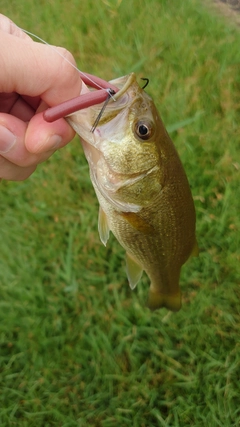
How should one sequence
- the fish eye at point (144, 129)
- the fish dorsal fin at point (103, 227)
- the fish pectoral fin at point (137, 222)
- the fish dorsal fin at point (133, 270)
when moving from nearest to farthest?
the fish eye at point (144, 129), the fish pectoral fin at point (137, 222), the fish dorsal fin at point (103, 227), the fish dorsal fin at point (133, 270)

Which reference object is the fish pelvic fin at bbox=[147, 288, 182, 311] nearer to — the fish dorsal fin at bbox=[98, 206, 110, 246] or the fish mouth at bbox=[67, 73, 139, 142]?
the fish dorsal fin at bbox=[98, 206, 110, 246]

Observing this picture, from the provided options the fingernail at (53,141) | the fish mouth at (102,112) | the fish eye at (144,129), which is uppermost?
the fish mouth at (102,112)

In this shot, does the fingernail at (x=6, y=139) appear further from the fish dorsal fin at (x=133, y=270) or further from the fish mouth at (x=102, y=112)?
the fish dorsal fin at (x=133, y=270)

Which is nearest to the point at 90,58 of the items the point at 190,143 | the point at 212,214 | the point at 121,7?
the point at 121,7

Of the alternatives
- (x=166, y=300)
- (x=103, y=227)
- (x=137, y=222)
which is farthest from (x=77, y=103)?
(x=166, y=300)

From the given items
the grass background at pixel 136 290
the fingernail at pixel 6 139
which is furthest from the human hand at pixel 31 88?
the grass background at pixel 136 290

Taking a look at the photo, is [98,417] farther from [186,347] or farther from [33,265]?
[33,265]

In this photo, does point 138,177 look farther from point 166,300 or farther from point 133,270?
point 166,300
